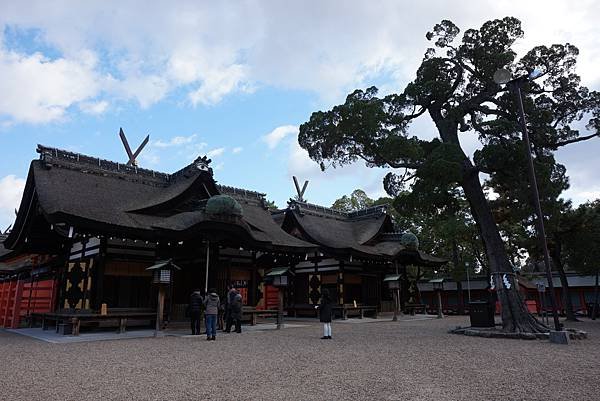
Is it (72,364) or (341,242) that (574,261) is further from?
(72,364)

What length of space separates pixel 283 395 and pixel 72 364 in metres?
4.46

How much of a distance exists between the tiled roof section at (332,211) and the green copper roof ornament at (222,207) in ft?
33.5

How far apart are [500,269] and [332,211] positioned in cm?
1597

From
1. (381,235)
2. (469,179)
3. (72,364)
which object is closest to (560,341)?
(469,179)

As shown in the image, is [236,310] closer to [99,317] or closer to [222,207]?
[222,207]

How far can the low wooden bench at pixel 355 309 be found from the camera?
20.5 metres

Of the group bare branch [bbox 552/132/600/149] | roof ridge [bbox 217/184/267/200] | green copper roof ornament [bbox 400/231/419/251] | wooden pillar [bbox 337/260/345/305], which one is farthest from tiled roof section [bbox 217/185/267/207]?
bare branch [bbox 552/132/600/149]

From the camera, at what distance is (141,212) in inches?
580

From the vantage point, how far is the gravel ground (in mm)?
4980

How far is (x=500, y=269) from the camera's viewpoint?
12.8m

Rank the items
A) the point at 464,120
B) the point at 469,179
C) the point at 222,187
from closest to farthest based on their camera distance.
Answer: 1. the point at 469,179
2. the point at 464,120
3. the point at 222,187

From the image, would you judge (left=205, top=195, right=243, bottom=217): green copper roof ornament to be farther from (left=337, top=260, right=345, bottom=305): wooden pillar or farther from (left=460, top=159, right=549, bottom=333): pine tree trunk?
(left=337, top=260, right=345, bottom=305): wooden pillar

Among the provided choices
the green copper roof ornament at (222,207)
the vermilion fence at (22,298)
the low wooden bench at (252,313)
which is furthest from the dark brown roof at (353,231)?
the vermilion fence at (22,298)

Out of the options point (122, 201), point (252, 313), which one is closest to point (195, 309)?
point (252, 313)
